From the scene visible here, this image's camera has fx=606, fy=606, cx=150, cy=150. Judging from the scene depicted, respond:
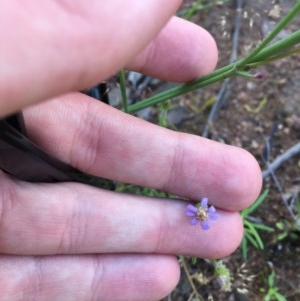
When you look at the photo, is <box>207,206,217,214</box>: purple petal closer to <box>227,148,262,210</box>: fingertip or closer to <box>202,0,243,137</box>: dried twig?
<box>227,148,262,210</box>: fingertip

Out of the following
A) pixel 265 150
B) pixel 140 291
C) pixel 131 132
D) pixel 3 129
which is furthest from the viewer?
pixel 265 150

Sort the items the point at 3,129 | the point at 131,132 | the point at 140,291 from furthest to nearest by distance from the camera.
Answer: the point at 140,291 → the point at 131,132 → the point at 3,129

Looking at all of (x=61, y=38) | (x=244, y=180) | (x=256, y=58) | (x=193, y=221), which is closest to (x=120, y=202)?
(x=193, y=221)

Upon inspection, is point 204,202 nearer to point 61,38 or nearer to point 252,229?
point 252,229

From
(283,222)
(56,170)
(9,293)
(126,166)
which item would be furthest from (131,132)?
(283,222)

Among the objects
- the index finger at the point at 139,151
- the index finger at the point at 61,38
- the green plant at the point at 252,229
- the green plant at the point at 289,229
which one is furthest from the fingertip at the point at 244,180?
the index finger at the point at 61,38

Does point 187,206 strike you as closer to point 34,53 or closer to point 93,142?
point 93,142

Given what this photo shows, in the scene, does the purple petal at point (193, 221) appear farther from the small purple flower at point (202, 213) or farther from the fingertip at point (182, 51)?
the fingertip at point (182, 51)
